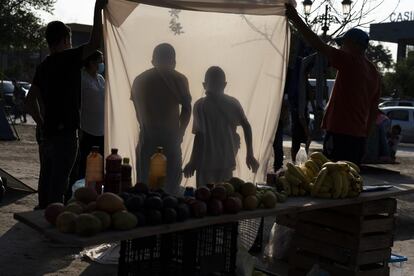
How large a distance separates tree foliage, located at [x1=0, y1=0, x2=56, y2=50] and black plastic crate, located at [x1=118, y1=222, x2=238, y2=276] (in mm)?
27459

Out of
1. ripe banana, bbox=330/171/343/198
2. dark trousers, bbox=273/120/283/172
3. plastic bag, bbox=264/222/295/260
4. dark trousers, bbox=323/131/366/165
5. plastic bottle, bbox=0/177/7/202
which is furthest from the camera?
dark trousers, bbox=273/120/283/172

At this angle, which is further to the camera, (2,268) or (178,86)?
(2,268)

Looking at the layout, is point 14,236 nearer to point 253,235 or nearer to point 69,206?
point 253,235

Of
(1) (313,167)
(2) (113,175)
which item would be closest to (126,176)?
(2) (113,175)

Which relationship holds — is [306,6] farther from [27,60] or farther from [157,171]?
[27,60]

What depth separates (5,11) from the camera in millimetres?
30172

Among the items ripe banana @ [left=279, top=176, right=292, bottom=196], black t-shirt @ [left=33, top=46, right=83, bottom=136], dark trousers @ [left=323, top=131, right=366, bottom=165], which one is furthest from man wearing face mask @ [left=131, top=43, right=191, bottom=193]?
dark trousers @ [left=323, top=131, right=366, bottom=165]

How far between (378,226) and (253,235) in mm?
1172

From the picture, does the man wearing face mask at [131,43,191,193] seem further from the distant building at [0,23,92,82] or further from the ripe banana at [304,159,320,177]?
the distant building at [0,23,92,82]

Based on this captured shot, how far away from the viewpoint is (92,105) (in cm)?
709

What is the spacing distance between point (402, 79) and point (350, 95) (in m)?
47.0

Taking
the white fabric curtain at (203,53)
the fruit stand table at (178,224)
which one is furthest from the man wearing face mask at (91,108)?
the fruit stand table at (178,224)

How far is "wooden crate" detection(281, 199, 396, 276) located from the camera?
5.04 meters

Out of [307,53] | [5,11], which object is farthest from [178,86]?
[5,11]
